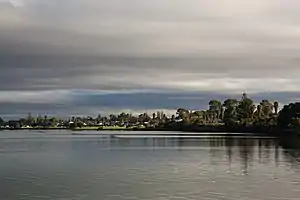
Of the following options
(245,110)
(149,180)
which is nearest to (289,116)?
(245,110)

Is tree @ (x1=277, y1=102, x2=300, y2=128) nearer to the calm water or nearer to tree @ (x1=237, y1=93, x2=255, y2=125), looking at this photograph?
tree @ (x1=237, y1=93, x2=255, y2=125)

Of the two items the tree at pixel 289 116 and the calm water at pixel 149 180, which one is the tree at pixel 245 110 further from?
the calm water at pixel 149 180

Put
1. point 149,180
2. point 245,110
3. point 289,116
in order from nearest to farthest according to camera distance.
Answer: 1. point 149,180
2. point 289,116
3. point 245,110

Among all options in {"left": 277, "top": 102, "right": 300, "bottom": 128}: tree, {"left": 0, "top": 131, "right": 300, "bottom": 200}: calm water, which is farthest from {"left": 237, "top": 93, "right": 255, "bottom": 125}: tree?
{"left": 0, "top": 131, "right": 300, "bottom": 200}: calm water

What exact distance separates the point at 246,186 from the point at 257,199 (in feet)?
17.6

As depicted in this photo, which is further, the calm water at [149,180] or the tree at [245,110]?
the tree at [245,110]

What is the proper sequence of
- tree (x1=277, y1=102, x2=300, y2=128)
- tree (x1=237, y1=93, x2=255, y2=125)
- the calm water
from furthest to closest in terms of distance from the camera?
1. tree (x1=237, y1=93, x2=255, y2=125)
2. tree (x1=277, y1=102, x2=300, y2=128)
3. the calm water

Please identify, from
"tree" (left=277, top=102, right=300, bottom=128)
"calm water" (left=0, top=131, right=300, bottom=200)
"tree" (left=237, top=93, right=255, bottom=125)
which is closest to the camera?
"calm water" (left=0, top=131, right=300, bottom=200)

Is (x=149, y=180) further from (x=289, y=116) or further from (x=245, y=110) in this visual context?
(x=245, y=110)

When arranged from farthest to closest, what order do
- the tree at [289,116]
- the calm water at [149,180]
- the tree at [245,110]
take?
the tree at [245,110]
the tree at [289,116]
the calm water at [149,180]

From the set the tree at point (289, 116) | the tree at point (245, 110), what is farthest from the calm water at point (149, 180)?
the tree at point (245, 110)

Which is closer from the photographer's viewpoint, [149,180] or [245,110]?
[149,180]

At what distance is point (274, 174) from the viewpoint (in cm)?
4500

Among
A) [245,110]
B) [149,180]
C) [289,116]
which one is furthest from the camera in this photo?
[245,110]
